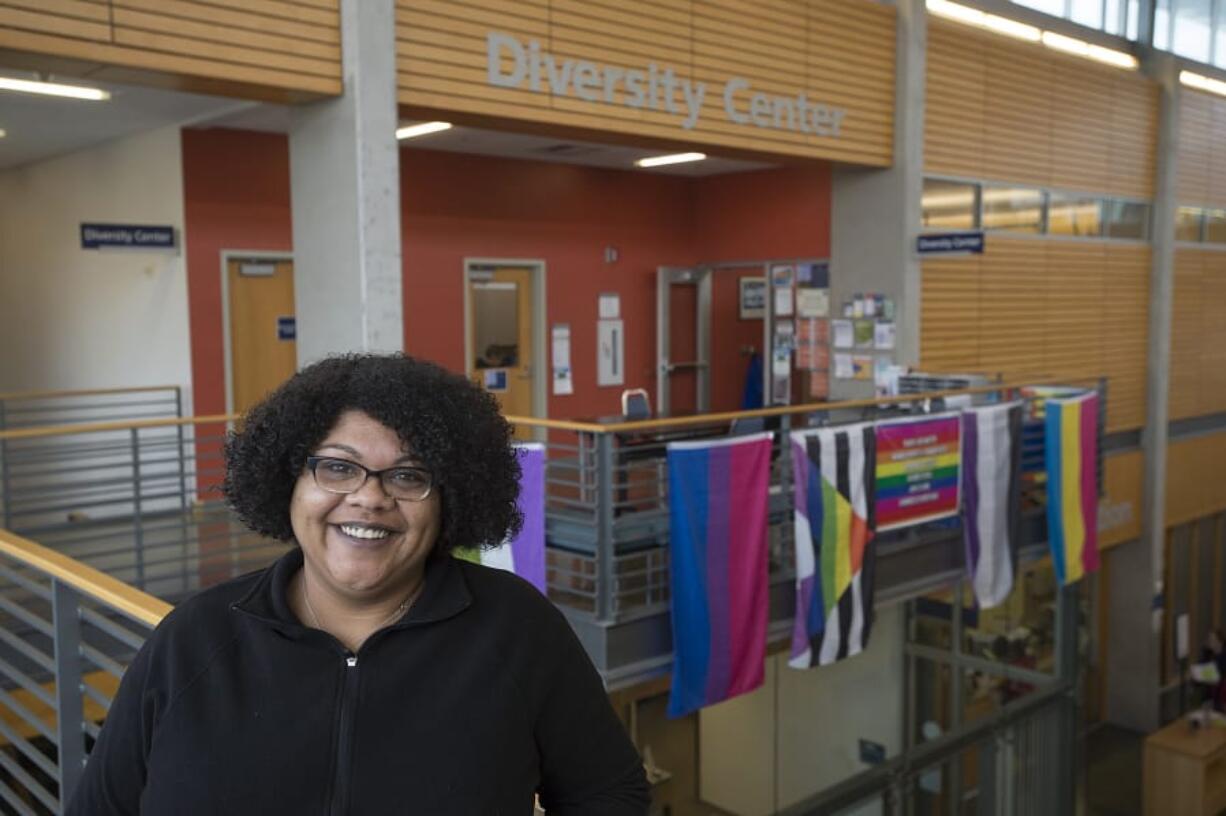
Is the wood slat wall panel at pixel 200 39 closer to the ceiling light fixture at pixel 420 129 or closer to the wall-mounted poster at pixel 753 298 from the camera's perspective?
the ceiling light fixture at pixel 420 129

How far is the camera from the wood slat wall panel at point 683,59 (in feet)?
22.2

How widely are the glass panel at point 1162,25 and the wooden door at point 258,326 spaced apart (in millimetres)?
10911

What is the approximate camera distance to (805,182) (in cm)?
1231

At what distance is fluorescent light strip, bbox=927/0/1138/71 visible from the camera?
429 inches

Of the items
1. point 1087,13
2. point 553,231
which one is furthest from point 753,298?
point 1087,13

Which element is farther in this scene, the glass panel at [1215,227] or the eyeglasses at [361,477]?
the glass panel at [1215,227]

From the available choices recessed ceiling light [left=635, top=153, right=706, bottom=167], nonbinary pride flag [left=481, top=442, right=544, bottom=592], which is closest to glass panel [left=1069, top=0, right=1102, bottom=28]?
recessed ceiling light [left=635, top=153, right=706, bottom=167]

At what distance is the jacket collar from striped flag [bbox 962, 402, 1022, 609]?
6776 millimetres

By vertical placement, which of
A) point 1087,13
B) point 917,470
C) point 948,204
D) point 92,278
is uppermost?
point 1087,13

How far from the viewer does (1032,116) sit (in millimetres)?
11680

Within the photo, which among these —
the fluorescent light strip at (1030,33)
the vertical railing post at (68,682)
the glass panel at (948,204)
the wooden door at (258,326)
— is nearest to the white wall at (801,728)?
the glass panel at (948,204)

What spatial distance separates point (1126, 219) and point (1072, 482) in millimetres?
6008

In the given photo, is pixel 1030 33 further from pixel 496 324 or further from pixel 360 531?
pixel 360 531

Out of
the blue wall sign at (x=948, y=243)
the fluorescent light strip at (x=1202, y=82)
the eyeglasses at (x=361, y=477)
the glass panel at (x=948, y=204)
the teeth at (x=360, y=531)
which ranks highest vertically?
the fluorescent light strip at (x=1202, y=82)
